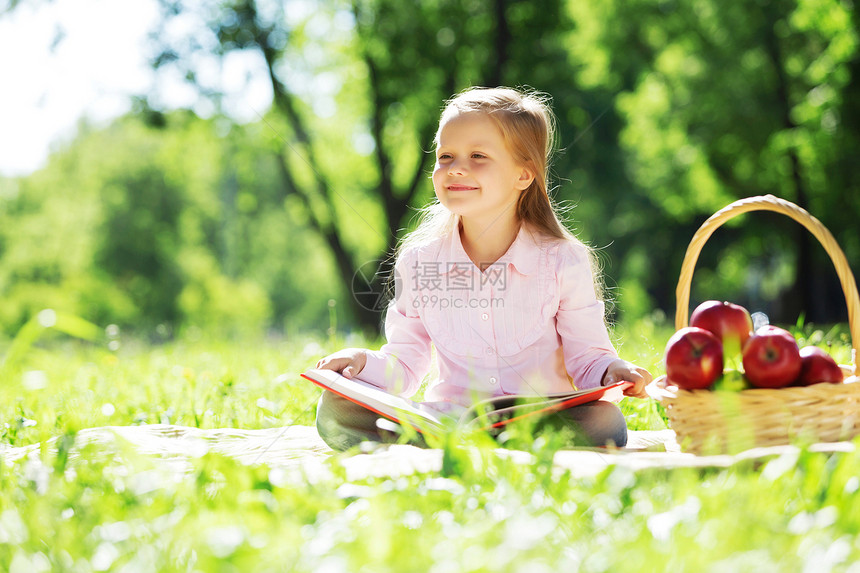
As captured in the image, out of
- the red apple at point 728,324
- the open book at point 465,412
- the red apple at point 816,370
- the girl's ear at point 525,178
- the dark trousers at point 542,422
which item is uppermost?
the girl's ear at point 525,178

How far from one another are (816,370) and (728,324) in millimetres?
257

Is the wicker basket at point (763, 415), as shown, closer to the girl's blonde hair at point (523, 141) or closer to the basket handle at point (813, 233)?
the basket handle at point (813, 233)

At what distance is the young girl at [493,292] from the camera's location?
2.88 meters

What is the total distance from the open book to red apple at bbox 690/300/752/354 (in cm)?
33

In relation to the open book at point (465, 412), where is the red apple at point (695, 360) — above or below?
above

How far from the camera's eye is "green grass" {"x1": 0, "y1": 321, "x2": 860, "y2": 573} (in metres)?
1.31

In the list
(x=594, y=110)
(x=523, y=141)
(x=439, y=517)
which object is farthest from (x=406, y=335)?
(x=594, y=110)

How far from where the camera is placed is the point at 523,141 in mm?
3039

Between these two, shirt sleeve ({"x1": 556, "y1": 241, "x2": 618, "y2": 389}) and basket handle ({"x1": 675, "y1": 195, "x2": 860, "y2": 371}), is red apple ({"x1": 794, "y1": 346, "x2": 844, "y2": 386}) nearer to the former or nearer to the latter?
basket handle ({"x1": 675, "y1": 195, "x2": 860, "y2": 371})

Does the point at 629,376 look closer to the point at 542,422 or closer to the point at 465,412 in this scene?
the point at 542,422

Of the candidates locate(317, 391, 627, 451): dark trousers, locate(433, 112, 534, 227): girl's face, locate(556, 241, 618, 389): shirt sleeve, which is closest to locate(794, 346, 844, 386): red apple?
locate(317, 391, 627, 451): dark trousers

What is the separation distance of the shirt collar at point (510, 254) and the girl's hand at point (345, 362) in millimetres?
526

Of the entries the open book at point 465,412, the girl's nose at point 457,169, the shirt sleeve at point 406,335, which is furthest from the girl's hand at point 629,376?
the girl's nose at point 457,169

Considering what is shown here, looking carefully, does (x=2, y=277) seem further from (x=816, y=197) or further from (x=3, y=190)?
(x=816, y=197)
